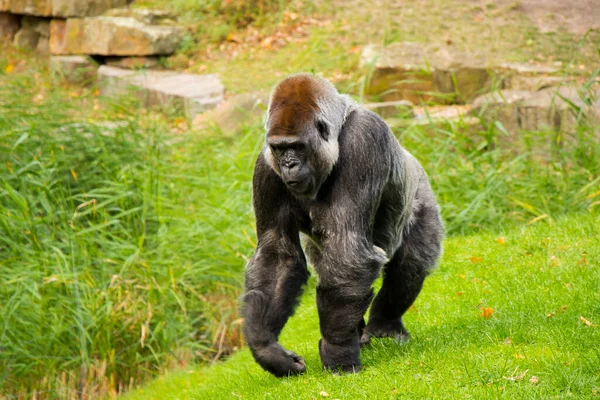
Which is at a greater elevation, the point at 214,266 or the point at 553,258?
the point at 553,258

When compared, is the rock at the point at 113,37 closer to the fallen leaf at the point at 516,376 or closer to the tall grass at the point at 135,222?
the tall grass at the point at 135,222

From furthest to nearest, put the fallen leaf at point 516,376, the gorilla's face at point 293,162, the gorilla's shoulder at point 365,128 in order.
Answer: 1. the gorilla's shoulder at point 365,128
2. the gorilla's face at point 293,162
3. the fallen leaf at point 516,376

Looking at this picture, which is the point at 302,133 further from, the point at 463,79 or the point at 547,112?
the point at 463,79

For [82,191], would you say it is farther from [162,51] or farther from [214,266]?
[162,51]

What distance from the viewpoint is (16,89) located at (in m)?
8.09

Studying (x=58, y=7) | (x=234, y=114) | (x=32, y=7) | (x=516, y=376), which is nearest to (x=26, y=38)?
(x=32, y=7)

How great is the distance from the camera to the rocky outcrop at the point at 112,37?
1339 centimetres

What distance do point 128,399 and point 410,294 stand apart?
2688 millimetres

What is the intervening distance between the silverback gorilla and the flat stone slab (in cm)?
1109

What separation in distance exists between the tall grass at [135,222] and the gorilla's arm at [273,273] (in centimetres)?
262

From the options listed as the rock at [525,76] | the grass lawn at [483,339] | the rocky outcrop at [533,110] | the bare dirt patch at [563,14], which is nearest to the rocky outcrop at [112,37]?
the bare dirt patch at [563,14]

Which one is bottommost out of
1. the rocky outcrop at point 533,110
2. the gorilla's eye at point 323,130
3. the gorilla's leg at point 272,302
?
the gorilla's leg at point 272,302

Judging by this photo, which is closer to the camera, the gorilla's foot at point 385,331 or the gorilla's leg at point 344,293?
the gorilla's leg at point 344,293

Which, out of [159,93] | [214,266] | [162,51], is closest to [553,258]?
[214,266]
